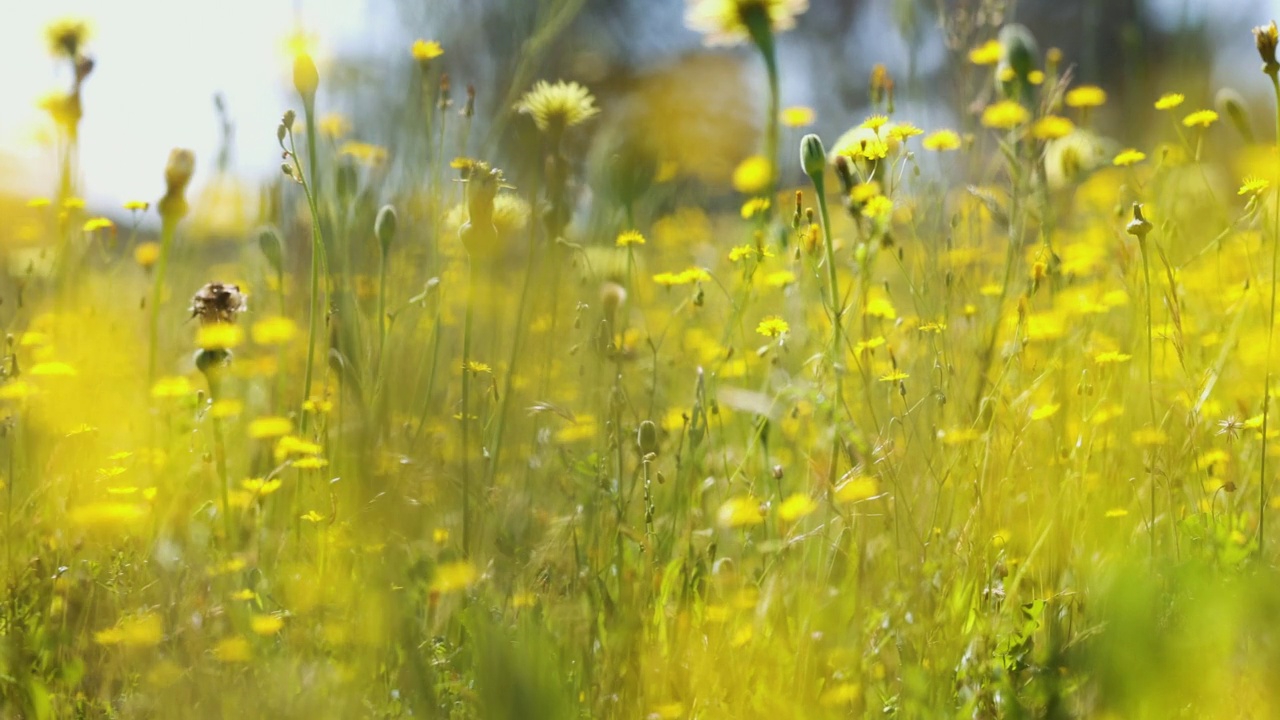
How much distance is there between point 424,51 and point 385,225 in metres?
0.35

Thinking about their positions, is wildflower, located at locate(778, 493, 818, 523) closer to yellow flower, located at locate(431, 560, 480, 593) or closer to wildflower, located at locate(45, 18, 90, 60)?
yellow flower, located at locate(431, 560, 480, 593)

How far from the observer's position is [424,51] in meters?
1.68

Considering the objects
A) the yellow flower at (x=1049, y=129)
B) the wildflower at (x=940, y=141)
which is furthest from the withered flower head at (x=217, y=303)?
the yellow flower at (x=1049, y=129)

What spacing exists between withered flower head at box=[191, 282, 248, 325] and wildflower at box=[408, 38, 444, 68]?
0.49m

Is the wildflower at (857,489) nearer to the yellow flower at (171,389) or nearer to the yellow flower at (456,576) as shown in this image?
the yellow flower at (456,576)

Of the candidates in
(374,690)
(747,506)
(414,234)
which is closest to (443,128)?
(414,234)

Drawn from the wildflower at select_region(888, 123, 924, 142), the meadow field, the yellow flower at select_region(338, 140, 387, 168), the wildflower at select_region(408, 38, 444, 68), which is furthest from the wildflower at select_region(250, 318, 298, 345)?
the wildflower at select_region(888, 123, 924, 142)

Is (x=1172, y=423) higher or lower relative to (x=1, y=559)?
higher

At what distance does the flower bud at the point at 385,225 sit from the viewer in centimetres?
152

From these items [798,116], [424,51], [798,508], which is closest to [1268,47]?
[798,508]

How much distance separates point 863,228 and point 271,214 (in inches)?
40.4

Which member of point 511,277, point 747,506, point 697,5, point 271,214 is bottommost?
point 747,506

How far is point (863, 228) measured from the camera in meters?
1.47

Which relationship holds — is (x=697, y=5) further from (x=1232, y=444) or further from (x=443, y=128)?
(x=1232, y=444)
